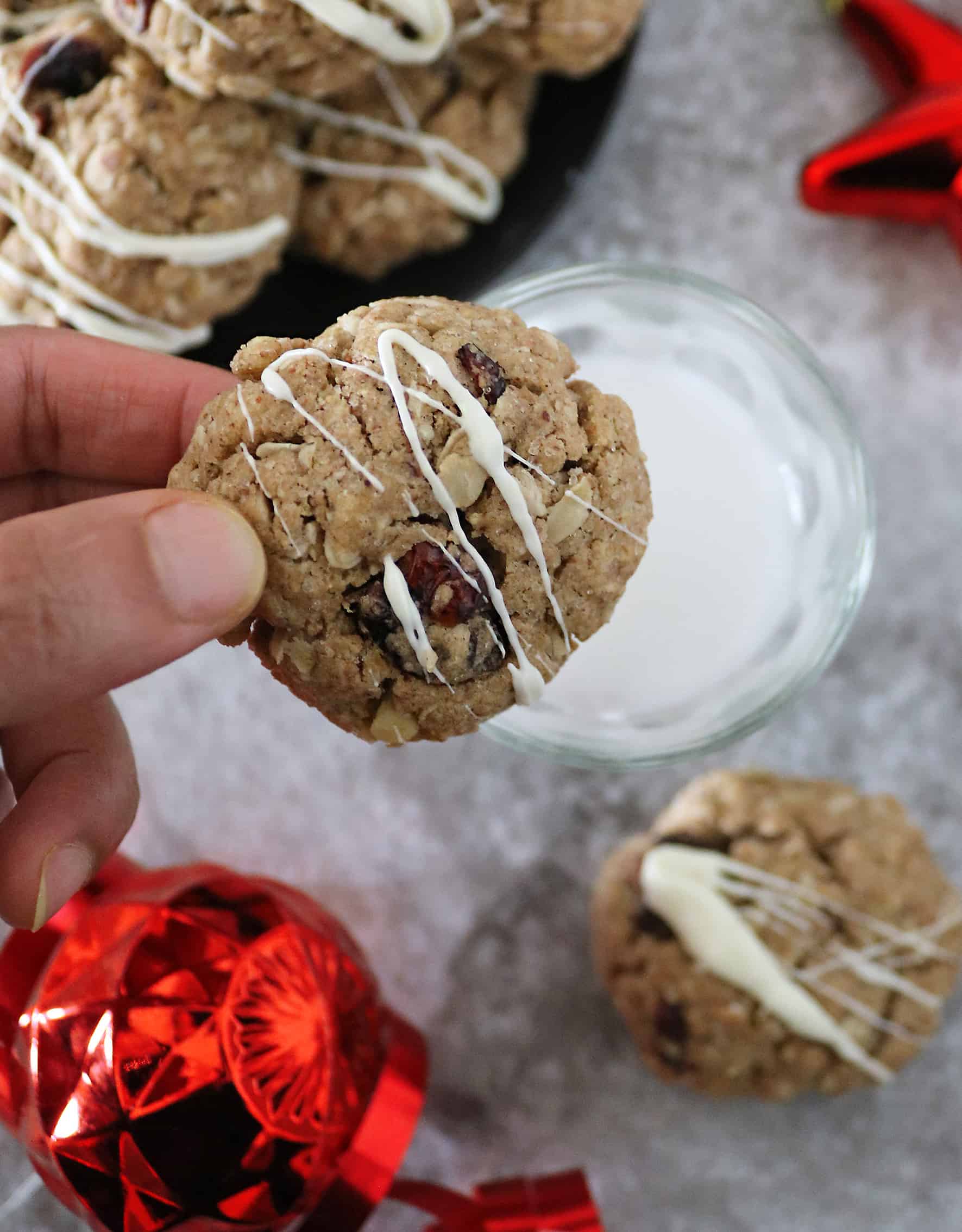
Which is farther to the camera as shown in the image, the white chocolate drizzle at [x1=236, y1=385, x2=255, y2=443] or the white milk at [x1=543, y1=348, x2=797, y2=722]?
the white milk at [x1=543, y1=348, x2=797, y2=722]

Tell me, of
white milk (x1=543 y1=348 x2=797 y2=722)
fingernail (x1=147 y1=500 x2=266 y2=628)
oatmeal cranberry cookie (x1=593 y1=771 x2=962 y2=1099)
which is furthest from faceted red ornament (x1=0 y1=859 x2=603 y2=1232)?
fingernail (x1=147 y1=500 x2=266 y2=628)

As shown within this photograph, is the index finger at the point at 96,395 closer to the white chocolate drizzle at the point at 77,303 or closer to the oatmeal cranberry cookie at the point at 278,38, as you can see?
the white chocolate drizzle at the point at 77,303

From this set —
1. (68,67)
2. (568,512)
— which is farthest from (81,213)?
(568,512)

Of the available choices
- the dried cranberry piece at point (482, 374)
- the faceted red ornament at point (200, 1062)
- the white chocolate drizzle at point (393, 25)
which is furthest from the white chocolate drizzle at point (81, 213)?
the faceted red ornament at point (200, 1062)

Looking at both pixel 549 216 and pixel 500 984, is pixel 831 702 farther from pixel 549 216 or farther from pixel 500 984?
pixel 549 216

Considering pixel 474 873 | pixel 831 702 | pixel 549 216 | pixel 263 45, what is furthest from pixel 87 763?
pixel 831 702

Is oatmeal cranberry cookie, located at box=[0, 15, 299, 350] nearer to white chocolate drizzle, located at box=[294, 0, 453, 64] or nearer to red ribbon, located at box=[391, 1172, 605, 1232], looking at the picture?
white chocolate drizzle, located at box=[294, 0, 453, 64]
